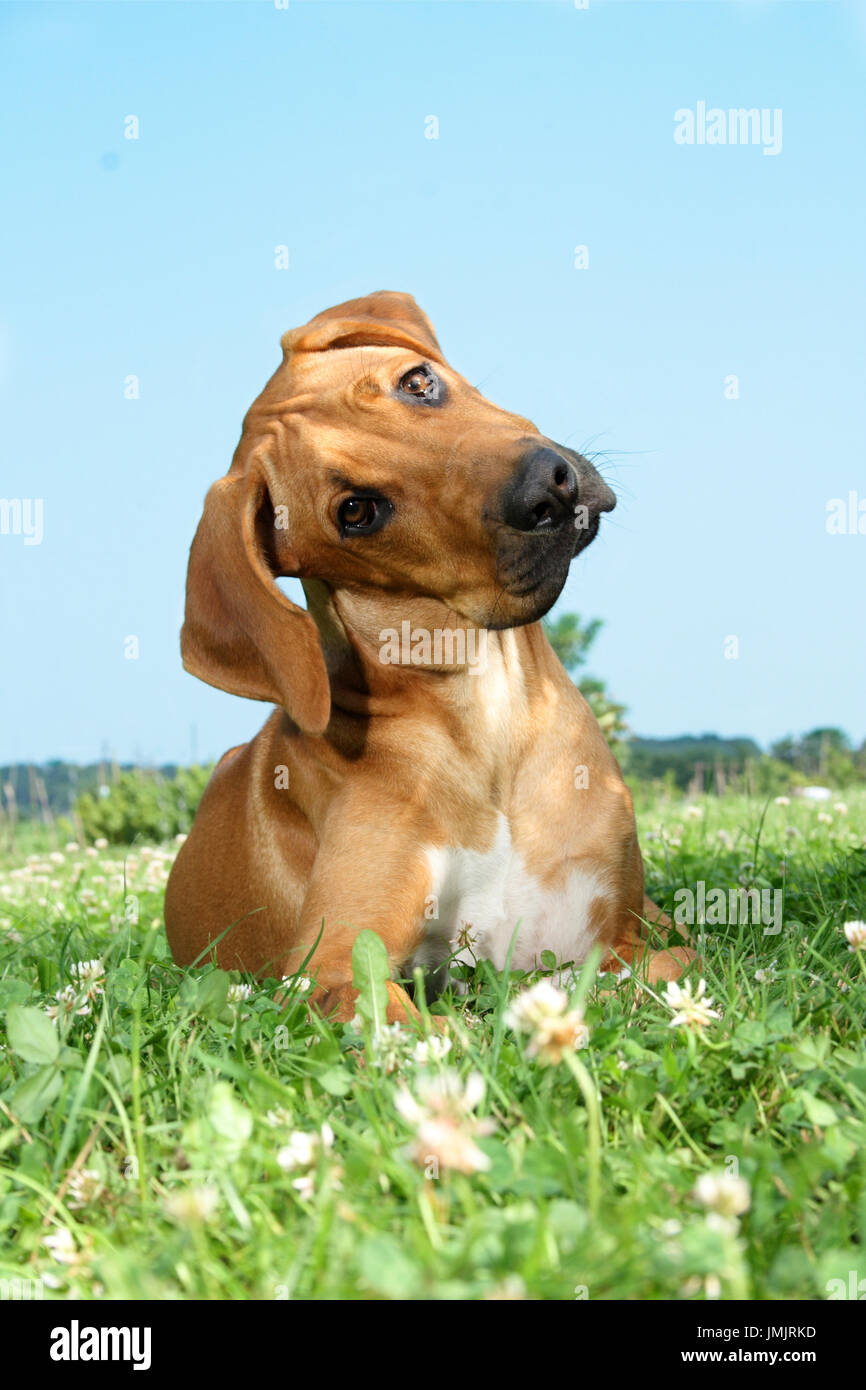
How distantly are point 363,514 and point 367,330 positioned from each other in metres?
0.85

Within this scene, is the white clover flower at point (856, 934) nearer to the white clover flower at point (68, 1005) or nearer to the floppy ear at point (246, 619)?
the floppy ear at point (246, 619)

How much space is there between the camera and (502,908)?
3.84 metres

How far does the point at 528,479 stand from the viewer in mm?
3359

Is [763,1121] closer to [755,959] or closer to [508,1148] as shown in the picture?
[508,1148]

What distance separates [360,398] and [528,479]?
0.66 metres

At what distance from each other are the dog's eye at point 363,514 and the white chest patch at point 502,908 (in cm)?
104

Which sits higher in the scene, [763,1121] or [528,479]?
[528,479]

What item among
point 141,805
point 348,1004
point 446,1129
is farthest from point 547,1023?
point 141,805

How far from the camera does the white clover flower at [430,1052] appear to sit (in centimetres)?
248

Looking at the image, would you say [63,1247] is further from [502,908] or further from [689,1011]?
[502,908]

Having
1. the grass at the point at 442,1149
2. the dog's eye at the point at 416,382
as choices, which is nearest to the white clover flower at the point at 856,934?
the grass at the point at 442,1149

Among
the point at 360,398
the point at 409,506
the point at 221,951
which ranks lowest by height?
the point at 221,951
